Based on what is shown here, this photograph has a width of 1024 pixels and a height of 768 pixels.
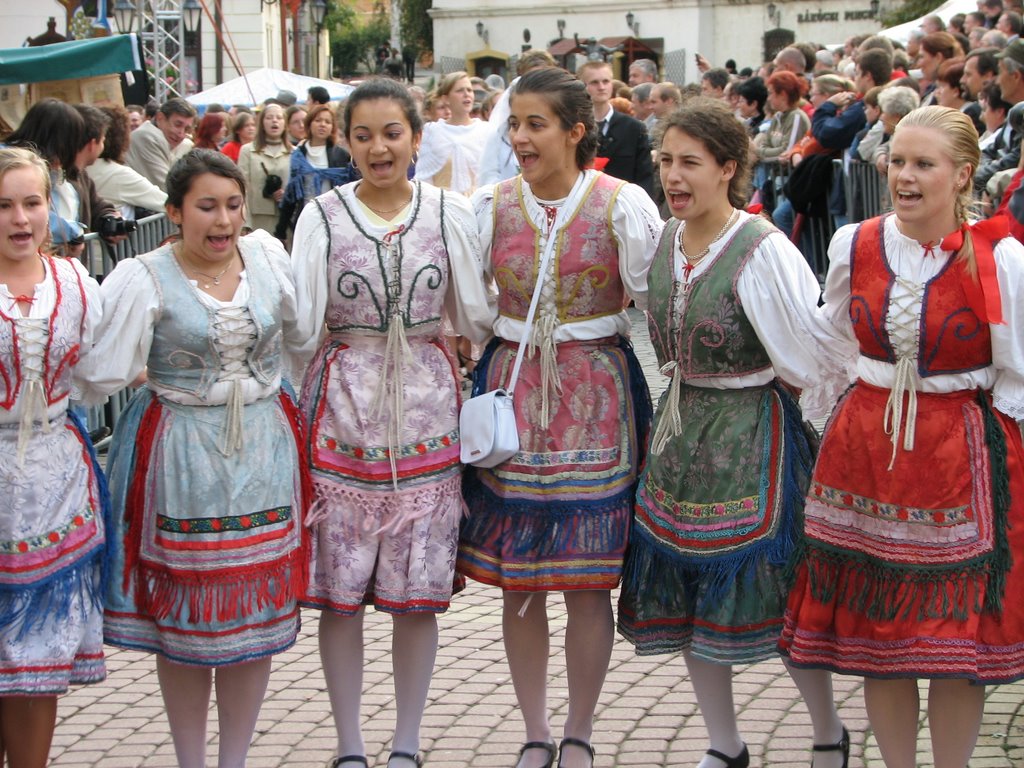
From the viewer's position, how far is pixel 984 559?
139 inches

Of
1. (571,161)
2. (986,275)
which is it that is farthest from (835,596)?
(571,161)

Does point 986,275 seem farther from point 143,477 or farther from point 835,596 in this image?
point 143,477

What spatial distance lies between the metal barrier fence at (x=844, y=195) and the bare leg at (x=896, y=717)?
5605mm

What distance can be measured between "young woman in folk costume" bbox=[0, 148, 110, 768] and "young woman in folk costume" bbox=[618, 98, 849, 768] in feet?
4.90

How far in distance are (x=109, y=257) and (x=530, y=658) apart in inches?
169

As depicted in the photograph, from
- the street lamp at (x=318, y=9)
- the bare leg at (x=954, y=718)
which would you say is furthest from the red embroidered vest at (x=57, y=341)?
the street lamp at (x=318, y=9)

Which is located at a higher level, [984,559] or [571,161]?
[571,161]

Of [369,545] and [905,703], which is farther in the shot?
[369,545]

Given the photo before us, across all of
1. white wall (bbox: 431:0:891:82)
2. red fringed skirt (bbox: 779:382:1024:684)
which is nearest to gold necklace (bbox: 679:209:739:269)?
red fringed skirt (bbox: 779:382:1024:684)

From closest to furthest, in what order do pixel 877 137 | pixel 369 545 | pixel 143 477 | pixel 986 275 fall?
pixel 986 275 → pixel 143 477 → pixel 369 545 → pixel 877 137

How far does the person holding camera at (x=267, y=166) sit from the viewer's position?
11.0m

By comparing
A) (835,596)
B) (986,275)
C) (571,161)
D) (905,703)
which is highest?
(571,161)

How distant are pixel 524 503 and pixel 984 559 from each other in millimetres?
1241

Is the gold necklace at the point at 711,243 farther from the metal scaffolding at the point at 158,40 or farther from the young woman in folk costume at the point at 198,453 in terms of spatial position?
the metal scaffolding at the point at 158,40
